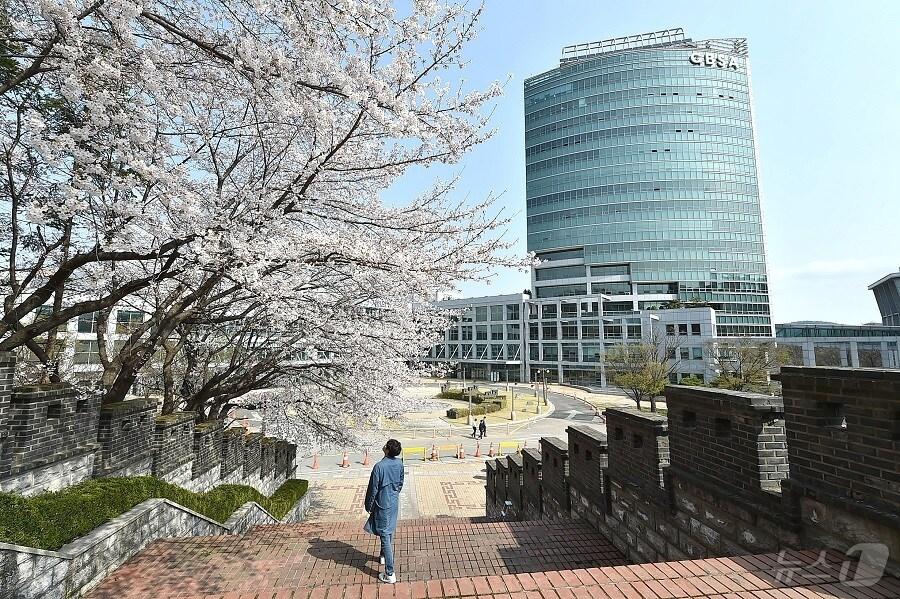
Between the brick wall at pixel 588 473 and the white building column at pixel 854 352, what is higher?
the white building column at pixel 854 352

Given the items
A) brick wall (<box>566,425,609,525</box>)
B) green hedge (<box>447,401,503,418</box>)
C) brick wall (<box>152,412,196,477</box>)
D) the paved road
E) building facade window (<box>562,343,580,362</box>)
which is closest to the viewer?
brick wall (<box>566,425,609,525</box>)

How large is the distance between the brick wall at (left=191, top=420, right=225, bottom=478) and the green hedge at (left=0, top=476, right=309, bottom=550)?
159 centimetres

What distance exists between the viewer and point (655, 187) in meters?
63.3

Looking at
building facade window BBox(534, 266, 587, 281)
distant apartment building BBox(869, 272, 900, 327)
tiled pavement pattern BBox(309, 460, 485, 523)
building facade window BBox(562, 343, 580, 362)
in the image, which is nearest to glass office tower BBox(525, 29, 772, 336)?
building facade window BBox(534, 266, 587, 281)

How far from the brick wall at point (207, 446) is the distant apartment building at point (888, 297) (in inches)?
3648

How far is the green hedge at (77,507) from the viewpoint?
143 inches

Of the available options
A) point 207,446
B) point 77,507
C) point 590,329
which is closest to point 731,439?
point 77,507

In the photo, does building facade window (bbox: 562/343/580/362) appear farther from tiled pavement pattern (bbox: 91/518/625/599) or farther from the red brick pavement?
tiled pavement pattern (bbox: 91/518/625/599)

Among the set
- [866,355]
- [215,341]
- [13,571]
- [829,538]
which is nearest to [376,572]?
[13,571]

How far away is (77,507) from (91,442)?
164 cm

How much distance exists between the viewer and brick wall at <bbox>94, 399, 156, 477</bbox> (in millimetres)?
5867

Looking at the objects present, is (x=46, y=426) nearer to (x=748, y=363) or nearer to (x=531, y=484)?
(x=531, y=484)

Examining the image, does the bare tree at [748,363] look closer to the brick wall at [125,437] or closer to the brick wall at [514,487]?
the brick wall at [514,487]

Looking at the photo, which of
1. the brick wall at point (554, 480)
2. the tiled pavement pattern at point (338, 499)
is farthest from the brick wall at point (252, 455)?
the brick wall at point (554, 480)
